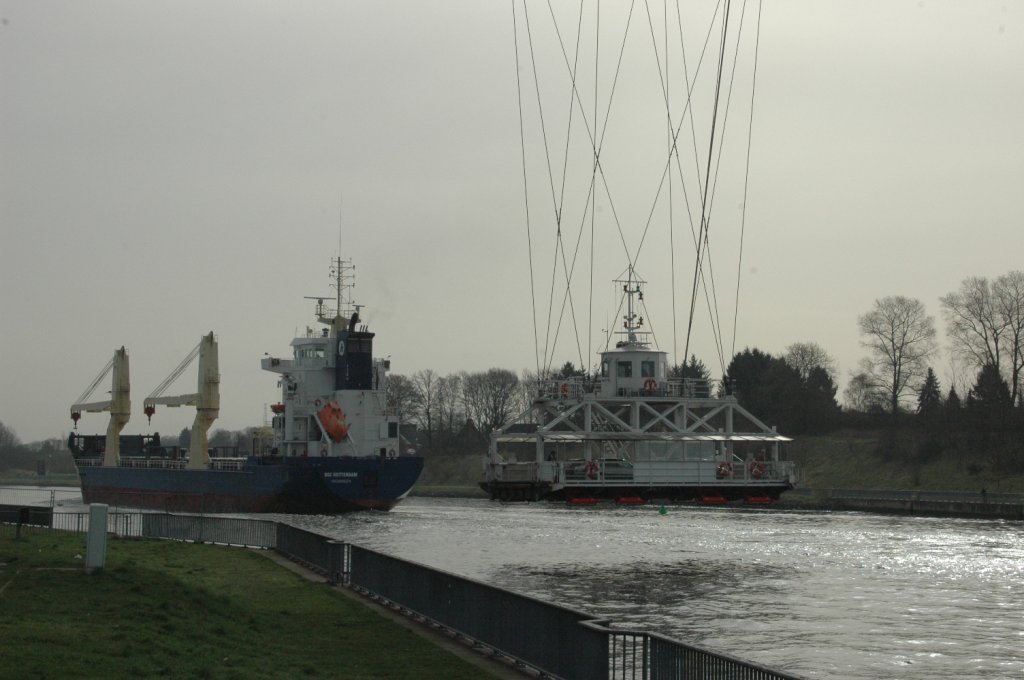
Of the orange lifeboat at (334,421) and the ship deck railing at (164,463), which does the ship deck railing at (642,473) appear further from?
the ship deck railing at (164,463)

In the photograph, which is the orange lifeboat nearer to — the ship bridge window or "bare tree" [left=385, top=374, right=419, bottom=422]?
the ship bridge window

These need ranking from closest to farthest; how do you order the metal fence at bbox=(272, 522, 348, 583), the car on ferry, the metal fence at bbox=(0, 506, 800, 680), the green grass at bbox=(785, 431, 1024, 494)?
1. the metal fence at bbox=(0, 506, 800, 680)
2. the metal fence at bbox=(272, 522, 348, 583)
3. the car on ferry
4. the green grass at bbox=(785, 431, 1024, 494)

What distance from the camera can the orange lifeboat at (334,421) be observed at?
300 feet

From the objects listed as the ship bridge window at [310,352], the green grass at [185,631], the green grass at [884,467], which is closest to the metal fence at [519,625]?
the green grass at [185,631]

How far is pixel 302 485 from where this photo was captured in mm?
85500

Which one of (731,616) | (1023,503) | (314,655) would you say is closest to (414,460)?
(1023,503)

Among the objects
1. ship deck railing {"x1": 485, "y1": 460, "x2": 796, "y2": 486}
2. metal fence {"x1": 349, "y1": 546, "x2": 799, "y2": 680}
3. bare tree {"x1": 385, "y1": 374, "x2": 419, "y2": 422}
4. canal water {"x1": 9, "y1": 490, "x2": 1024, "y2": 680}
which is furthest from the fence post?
bare tree {"x1": 385, "y1": 374, "x2": 419, "y2": 422}

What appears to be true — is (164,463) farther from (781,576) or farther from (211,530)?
(781,576)

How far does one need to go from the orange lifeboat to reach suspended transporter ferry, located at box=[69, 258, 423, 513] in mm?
70

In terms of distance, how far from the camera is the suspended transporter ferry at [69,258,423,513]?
8675 centimetres

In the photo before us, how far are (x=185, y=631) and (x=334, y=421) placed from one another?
232 feet

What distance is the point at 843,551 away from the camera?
57.2 metres

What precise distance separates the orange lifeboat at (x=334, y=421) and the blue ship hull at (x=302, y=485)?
417 cm

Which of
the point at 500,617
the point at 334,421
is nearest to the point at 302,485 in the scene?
the point at 334,421
